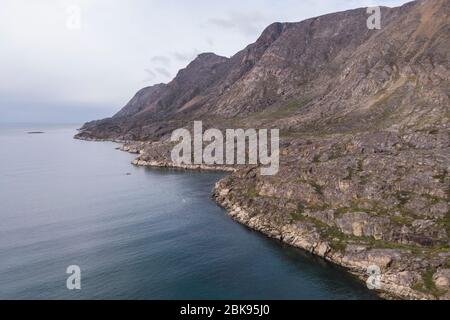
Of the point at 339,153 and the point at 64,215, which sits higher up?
the point at 339,153

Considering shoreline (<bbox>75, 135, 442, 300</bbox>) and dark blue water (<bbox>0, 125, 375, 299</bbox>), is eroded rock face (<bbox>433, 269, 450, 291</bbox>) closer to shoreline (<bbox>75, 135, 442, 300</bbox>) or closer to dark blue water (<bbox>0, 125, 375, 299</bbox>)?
shoreline (<bbox>75, 135, 442, 300</bbox>)

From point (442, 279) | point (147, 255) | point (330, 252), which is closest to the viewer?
point (442, 279)

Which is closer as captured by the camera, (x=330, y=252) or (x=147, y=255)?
(x=330, y=252)

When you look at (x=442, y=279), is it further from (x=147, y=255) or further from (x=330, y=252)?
(x=147, y=255)

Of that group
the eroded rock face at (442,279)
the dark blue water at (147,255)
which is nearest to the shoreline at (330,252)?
the dark blue water at (147,255)

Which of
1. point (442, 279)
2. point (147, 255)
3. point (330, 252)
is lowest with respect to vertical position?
point (147, 255)

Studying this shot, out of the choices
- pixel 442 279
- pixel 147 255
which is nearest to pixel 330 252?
pixel 442 279

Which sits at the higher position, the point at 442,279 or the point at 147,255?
the point at 442,279
